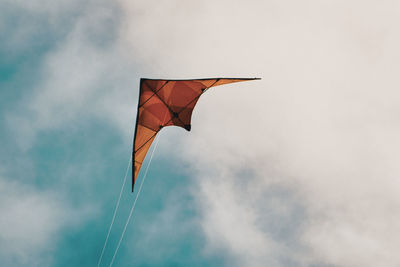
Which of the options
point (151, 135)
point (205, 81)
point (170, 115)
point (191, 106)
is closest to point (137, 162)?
point (151, 135)

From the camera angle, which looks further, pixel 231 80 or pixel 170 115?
pixel 170 115

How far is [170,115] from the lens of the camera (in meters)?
14.6

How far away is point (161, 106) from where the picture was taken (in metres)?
14.1

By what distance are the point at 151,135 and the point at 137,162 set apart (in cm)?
146

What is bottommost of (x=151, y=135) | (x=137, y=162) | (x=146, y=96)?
(x=137, y=162)

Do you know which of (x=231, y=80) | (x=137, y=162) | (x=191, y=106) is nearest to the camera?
(x=231, y=80)

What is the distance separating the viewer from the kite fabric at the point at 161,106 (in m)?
12.9

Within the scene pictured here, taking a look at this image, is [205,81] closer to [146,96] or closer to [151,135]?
[146,96]

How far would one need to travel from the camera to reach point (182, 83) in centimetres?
1316

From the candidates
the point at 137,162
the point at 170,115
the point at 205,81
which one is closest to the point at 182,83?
the point at 205,81

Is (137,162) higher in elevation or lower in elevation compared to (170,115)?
lower

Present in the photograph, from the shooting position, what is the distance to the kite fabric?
1291cm

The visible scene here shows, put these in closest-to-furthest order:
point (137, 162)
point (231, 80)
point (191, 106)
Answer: point (231, 80) → point (137, 162) → point (191, 106)

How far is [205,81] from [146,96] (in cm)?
268
